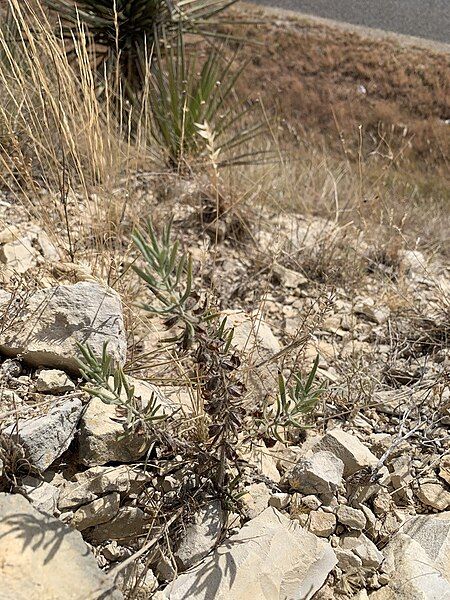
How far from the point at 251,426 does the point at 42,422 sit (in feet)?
1.79

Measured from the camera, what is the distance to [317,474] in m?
1.39

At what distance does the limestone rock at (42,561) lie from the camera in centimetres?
96

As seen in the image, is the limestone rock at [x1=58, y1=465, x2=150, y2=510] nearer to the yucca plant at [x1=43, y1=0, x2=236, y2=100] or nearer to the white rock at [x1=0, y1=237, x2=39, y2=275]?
Answer: the white rock at [x1=0, y1=237, x2=39, y2=275]

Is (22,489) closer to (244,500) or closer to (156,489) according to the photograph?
(156,489)

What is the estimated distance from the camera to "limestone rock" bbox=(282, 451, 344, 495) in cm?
140

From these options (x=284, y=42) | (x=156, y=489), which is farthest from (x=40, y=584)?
(x=284, y=42)

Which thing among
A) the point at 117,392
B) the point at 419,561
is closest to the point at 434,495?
the point at 419,561

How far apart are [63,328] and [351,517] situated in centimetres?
83

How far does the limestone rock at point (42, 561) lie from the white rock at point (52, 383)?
385mm

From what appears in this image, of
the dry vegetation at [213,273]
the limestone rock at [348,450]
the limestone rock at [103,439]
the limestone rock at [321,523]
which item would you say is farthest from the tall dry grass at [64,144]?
the limestone rock at [321,523]

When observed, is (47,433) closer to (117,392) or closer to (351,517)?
(117,392)

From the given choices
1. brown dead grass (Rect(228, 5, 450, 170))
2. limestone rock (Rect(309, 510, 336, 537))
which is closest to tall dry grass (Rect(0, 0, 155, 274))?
limestone rock (Rect(309, 510, 336, 537))

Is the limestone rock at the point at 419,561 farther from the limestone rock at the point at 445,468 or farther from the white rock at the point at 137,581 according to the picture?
the white rock at the point at 137,581

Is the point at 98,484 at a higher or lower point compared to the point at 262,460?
higher
